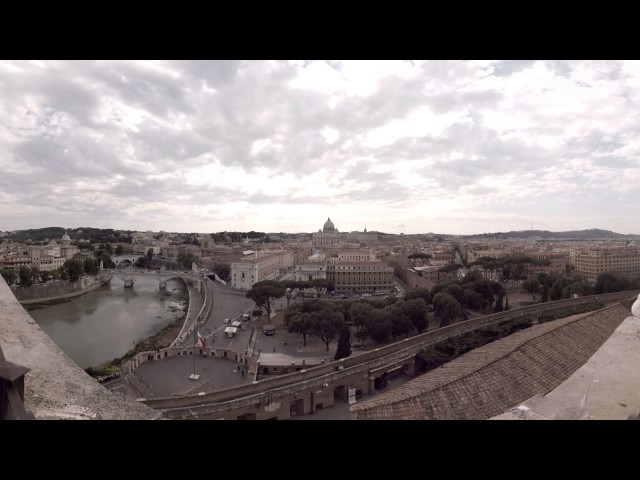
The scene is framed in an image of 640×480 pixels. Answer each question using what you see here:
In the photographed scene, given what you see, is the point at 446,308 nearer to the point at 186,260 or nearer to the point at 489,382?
the point at 489,382

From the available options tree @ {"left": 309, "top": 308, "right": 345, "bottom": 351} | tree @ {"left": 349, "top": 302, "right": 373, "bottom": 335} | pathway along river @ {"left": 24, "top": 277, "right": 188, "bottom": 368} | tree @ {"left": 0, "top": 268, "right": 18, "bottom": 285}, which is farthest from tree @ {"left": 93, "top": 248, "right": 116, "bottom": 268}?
tree @ {"left": 349, "top": 302, "right": 373, "bottom": 335}

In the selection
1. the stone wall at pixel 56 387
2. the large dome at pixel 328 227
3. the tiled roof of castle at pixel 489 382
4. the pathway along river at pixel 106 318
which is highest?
the large dome at pixel 328 227

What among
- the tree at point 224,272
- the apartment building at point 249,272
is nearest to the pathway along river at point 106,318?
the tree at point 224,272

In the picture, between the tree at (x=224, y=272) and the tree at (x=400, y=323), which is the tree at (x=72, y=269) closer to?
the tree at (x=224, y=272)
